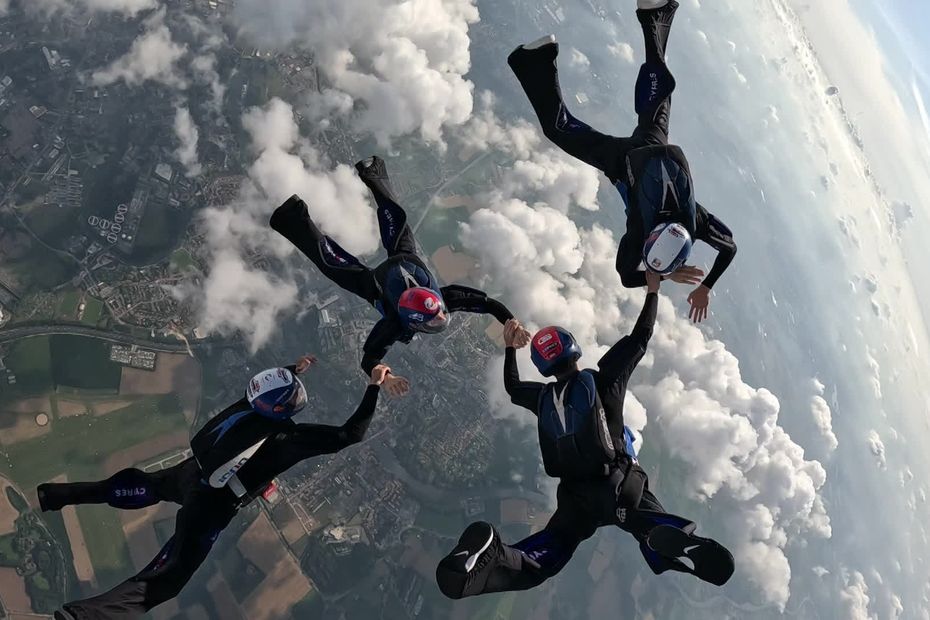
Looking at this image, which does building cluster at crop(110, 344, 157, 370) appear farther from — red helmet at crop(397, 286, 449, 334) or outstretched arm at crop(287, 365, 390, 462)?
red helmet at crop(397, 286, 449, 334)

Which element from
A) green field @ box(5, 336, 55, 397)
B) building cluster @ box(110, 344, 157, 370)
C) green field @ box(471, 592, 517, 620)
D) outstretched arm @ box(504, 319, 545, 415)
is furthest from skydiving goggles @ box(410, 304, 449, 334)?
green field @ box(471, 592, 517, 620)

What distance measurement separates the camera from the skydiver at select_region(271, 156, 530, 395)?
835cm

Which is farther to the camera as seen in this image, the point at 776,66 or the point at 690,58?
the point at 776,66

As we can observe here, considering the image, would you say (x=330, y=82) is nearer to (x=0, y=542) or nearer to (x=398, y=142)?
(x=398, y=142)

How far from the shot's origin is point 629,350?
7.84 metres

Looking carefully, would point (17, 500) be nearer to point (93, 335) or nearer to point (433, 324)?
point (93, 335)

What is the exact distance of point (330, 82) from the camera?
25.2 metres

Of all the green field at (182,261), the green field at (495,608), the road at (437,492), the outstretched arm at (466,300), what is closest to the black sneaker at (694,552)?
the outstretched arm at (466,300)

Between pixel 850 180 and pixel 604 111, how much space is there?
1091 inches

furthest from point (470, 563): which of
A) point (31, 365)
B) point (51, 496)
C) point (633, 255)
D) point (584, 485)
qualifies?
point (31, 365)

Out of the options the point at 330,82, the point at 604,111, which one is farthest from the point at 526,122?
the point at 330,82

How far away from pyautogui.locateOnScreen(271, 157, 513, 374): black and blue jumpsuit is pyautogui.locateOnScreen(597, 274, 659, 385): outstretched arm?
6.49 ft

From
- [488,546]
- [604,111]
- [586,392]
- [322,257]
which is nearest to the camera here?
[488,546]

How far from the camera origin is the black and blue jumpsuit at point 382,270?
905 cm
